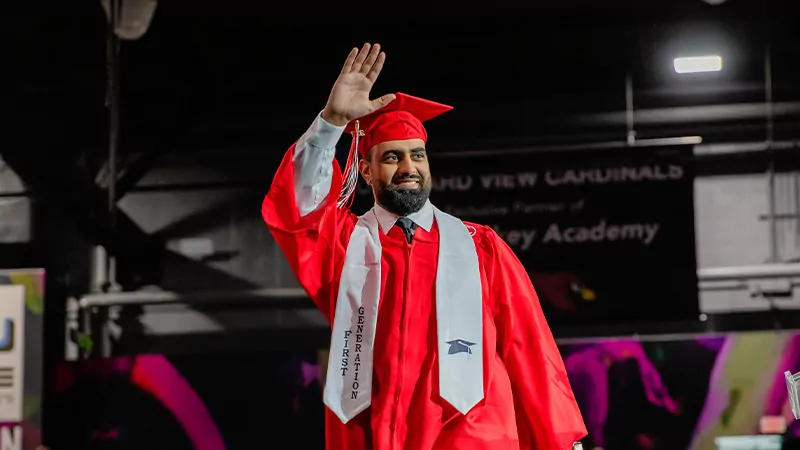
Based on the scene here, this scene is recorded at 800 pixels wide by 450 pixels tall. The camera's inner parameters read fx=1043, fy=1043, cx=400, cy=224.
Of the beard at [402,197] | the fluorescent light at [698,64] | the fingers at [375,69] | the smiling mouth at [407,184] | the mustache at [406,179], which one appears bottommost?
the beard at [402,197]

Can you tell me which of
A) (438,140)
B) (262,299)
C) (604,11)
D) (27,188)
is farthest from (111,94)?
(604,11)

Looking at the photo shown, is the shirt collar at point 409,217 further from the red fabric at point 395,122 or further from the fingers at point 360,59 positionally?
the fingers at point 360,59

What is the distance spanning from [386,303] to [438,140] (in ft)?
9.03

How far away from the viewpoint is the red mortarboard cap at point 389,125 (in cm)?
219

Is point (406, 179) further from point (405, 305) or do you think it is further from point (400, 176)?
point (405, 305)

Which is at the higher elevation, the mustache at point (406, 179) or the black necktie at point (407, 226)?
the mustache at point (406, 179)

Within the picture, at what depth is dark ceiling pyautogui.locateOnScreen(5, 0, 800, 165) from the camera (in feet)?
15.3

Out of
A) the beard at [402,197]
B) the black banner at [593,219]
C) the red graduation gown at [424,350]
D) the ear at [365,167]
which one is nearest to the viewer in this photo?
the red graduation gown at [424,350]

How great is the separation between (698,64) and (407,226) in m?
2.97

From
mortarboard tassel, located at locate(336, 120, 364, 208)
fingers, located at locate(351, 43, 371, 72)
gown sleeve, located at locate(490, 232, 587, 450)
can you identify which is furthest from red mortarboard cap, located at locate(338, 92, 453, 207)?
gown sleeve, located at locate(490, 232, 587, 450)

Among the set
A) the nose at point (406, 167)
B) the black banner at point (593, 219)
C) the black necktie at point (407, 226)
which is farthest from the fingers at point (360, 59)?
the black banner at point (593, 219)

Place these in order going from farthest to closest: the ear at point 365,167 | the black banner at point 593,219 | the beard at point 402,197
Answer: the black banner at point 593,219 < the ear at point 365,167 < the beard at point 402,197

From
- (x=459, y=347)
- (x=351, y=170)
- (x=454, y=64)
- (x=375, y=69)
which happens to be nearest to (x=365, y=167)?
(x=351, y=170)

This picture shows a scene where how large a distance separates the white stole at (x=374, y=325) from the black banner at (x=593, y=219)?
2.31 metres
